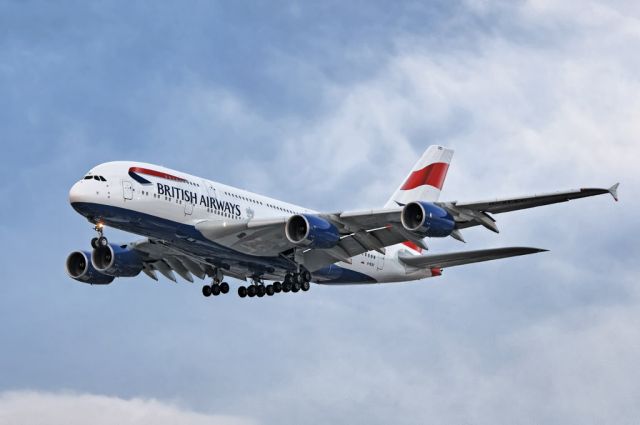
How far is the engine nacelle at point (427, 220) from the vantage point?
153 ft

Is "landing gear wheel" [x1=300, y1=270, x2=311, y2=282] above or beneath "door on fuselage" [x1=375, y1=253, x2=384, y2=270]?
beneath

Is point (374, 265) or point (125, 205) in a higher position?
point (374, 265)

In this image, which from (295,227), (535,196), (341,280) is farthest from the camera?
(341,280)

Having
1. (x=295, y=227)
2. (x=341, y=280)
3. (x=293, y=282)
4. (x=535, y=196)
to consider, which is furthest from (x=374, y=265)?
(x=535, y=196)

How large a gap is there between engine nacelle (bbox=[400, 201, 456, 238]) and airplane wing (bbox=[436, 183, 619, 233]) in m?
0.52

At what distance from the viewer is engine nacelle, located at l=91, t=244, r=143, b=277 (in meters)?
55.6

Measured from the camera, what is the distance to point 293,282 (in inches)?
2106

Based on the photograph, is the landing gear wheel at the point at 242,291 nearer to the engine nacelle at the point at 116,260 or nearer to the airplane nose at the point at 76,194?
the engine nacelle at the point at 116,260

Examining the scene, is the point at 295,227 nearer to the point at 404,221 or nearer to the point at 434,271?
the point at 404,221

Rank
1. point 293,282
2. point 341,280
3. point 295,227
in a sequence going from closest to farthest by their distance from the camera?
point 295,227, point 293,282, point 341,280

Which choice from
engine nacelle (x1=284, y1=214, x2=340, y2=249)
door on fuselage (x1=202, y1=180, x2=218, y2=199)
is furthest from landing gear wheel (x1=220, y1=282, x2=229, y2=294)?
engine nacelle (x1=284, y1=214, x2=340, y2=249)

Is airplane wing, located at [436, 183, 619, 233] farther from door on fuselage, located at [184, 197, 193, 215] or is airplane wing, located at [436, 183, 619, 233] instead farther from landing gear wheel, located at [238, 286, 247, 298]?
landing gear wheel, located at [238, 286, 247, 298]

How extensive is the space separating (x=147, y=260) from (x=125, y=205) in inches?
406

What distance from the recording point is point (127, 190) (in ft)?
155
